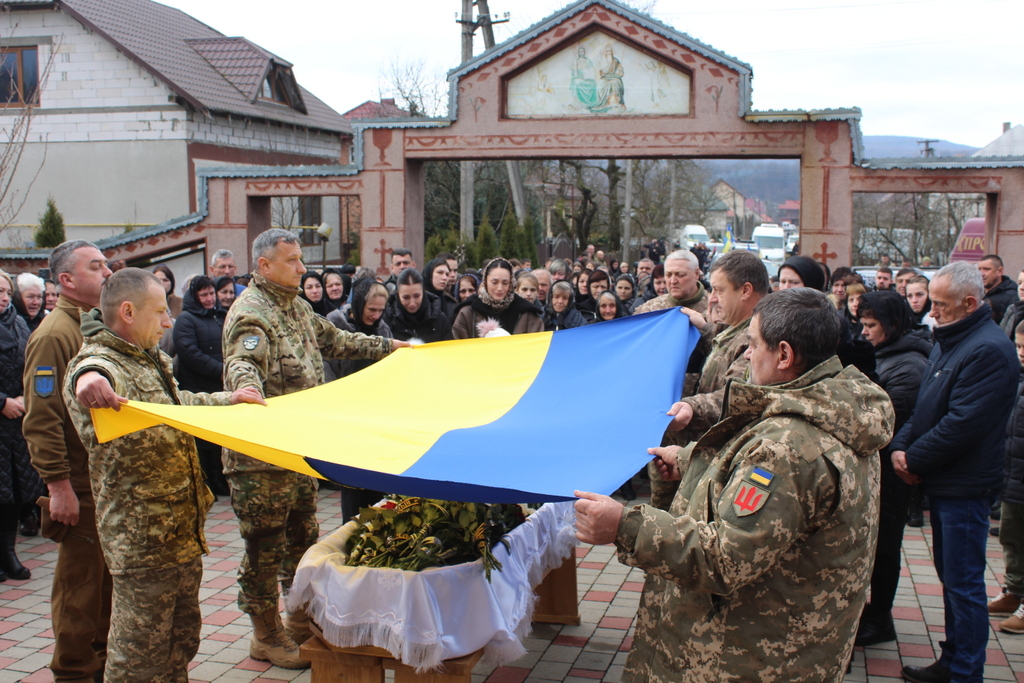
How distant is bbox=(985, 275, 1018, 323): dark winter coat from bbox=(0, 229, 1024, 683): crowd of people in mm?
3426

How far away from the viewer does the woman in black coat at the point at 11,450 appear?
19.1 ft

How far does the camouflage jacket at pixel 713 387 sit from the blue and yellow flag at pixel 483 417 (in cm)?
17

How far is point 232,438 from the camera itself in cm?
315

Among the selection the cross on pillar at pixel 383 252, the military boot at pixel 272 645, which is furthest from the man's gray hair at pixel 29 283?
the cross on pillar at pixel 383 252

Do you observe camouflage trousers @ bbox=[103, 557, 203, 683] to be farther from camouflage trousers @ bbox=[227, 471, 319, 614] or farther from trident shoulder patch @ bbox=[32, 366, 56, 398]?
trident shoulder patch @ bbox=[32, 366, 56, 398]

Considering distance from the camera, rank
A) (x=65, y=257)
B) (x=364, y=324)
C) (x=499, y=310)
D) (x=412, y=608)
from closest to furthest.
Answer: (x=412, y=608) < (x=65, y=257) < (x=364, y=324) < (x=499, y=310)

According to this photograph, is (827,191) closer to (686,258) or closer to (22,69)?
(686,258)

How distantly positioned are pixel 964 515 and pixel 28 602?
218 inches

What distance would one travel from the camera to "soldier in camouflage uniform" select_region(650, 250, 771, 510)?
12.3 ft

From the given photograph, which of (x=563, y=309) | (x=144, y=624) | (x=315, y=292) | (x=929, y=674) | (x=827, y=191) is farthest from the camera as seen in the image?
(x=827, y=191)

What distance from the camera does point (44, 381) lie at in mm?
4004

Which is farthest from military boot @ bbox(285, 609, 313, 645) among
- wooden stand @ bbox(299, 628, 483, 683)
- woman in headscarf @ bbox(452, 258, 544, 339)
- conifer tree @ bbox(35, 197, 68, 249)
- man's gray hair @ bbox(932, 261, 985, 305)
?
conifer tree @ bbox(35, 197, 68, 249)

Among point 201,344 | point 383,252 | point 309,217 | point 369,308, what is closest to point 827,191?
point 383,252

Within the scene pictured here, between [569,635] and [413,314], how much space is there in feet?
9.54
